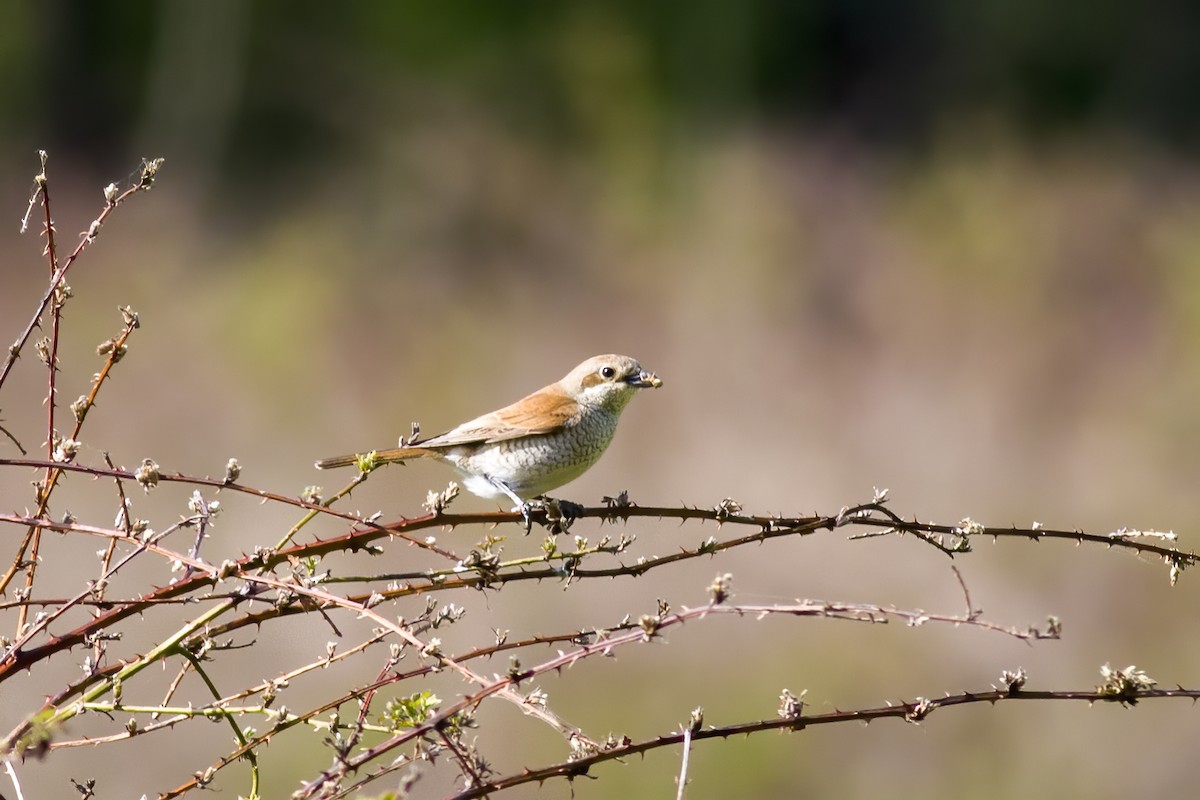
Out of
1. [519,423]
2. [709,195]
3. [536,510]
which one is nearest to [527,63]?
[709,195]

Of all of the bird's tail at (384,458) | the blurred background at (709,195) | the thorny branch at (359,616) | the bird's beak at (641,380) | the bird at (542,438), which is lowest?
the thorny branch at (359,616)

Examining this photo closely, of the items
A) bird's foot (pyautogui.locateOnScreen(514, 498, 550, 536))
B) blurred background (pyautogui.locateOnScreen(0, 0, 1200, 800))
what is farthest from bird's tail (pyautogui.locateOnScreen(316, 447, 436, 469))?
blurred background (pyautogui.locateOnScreen(0, 0, 1200, 800))

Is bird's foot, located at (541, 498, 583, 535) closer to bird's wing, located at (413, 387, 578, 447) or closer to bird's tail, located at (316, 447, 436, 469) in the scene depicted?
bird's wing, located at (413, 387, 578, 447)

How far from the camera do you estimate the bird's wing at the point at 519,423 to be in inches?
160

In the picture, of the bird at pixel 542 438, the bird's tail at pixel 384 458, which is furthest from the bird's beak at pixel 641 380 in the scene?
the bird's tail at pixel 384 458

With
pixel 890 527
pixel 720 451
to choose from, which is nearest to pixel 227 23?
pixel 720 451

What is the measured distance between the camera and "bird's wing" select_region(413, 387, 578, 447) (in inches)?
160

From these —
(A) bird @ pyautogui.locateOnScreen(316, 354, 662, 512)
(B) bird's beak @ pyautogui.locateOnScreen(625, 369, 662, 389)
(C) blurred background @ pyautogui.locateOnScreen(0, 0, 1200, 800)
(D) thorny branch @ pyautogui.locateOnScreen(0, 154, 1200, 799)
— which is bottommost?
(D) thorny branch @ pyautogui.locateOnScreen(0, 154, 1200, 799)

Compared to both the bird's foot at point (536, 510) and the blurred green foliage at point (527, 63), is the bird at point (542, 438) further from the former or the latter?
the blurred green foliage at point (527, 63)

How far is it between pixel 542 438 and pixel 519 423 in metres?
0.09

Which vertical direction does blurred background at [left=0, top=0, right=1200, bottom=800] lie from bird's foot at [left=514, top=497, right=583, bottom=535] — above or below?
above

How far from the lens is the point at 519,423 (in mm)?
4090

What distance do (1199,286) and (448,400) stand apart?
5.83 metres

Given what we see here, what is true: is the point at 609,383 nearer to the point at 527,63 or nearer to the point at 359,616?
the point at 359,616
